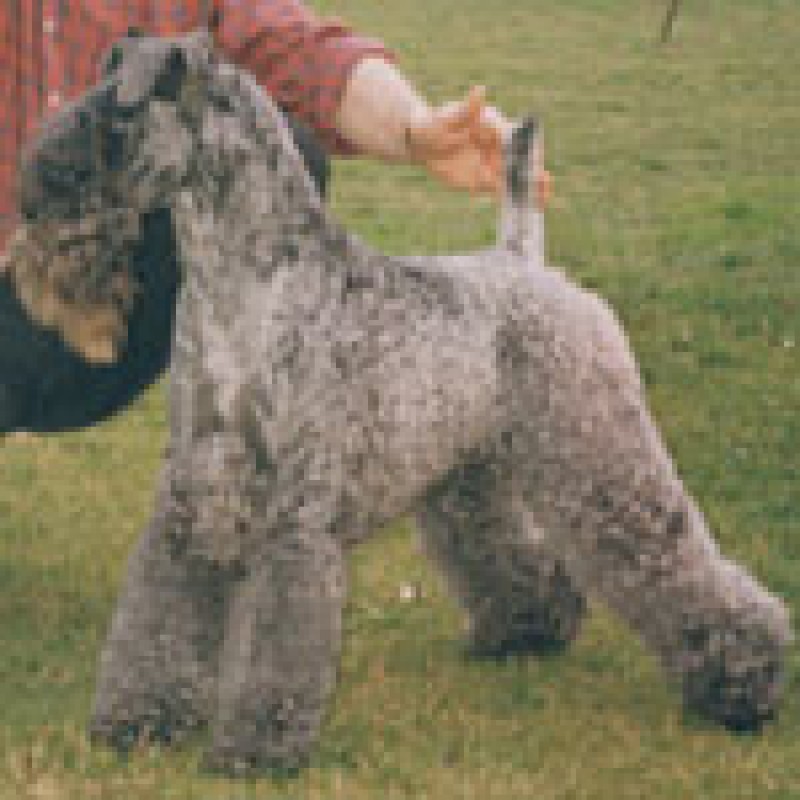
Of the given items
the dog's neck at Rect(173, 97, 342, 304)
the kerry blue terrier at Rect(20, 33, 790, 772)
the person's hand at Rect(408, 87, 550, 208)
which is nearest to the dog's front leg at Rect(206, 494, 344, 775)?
the kerry blue terrier at Rect(20, 33, 790, 772)

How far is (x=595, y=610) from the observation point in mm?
4551

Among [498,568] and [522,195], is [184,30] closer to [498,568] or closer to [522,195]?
[522,195]

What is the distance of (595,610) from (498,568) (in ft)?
1.96

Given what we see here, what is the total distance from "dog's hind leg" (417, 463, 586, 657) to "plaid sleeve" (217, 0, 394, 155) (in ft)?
2.87

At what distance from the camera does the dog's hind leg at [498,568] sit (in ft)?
12.8

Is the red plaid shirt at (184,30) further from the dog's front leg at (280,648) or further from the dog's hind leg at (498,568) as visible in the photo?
the dog's front leg at (280,648)

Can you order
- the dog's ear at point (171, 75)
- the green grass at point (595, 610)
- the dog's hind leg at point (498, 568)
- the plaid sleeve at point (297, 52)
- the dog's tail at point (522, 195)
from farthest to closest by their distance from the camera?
the plaid sleeve at point (297, 52)
the dog's hind leg at point (498, 568)
the dog's tail at point (522, 195)
the green grass at point (595, 610)
the dog's ear at point (171, 75)

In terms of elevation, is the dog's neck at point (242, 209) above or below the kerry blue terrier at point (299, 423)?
above

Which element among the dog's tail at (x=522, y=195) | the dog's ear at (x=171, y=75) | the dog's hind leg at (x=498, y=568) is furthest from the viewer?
the dog's hind leg at (x=498, y=568)

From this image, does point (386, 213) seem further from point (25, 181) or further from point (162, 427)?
point (25, 181)

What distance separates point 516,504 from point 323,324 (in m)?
0.87

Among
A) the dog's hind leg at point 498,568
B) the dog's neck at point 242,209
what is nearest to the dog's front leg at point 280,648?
the dog's neck at point 242,209

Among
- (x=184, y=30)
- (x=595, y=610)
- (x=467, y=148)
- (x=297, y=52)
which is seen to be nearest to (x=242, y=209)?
(x=467, y=148)

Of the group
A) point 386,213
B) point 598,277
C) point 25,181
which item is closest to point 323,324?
point 25,181
